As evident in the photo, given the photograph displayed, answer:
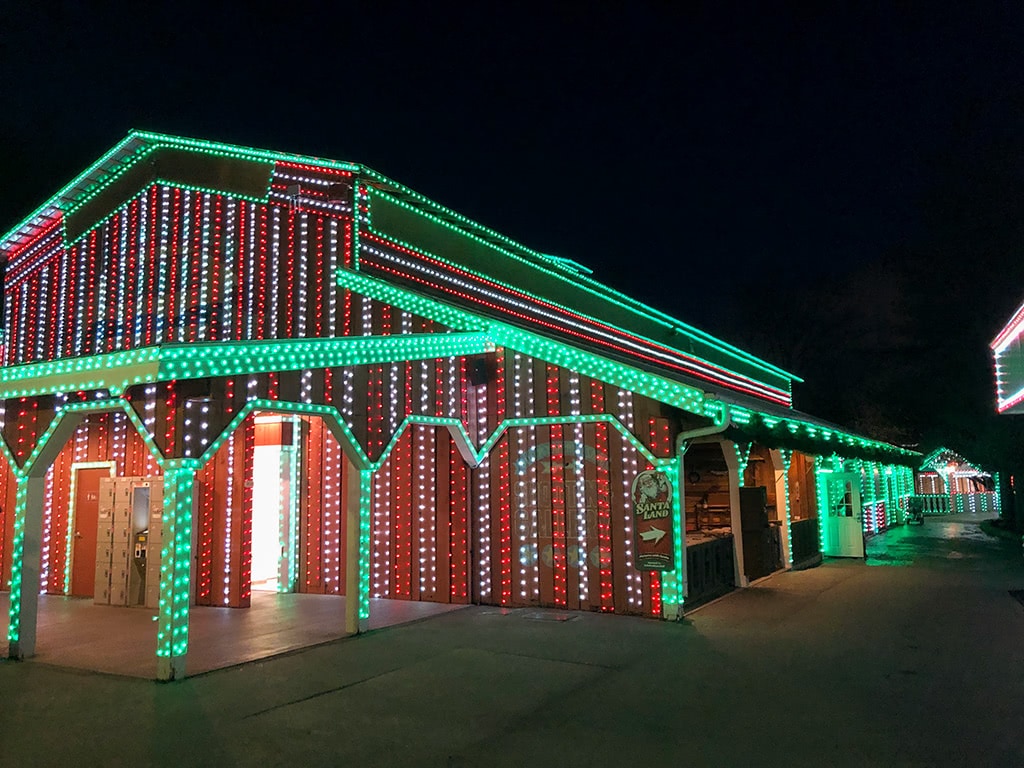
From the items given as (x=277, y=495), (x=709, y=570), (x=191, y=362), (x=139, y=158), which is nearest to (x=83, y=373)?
(x=191, y=362)

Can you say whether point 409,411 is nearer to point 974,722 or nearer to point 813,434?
point 974,722

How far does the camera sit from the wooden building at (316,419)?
859 centimetres

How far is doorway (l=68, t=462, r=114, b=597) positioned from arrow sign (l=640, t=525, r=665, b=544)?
30.3 ft

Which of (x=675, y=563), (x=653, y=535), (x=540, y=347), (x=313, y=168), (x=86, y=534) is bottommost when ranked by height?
(x=675, y=563)

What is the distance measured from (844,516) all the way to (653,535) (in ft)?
32.4

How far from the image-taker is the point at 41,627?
10.2 metres

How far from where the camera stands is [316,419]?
13.3m

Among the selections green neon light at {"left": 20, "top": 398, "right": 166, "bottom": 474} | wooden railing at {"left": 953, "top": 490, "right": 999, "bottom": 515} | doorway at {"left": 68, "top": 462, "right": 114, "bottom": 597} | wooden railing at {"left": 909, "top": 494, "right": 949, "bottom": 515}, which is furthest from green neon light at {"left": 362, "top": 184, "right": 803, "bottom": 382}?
wooden railing at {"left": 953, "top": 490, "right": 999, "bottom": 515}

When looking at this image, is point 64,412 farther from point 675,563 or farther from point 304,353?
point 675,563

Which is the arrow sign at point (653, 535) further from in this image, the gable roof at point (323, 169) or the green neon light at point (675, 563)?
the gable roof at point (323, 169)

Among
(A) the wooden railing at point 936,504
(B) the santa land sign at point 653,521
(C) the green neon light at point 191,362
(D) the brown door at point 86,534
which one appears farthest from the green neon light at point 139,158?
(A) the wooden railing at point 936,504

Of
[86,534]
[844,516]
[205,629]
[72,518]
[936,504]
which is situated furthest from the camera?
[936,504]

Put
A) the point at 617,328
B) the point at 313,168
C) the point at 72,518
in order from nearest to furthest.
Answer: the point at 313,168 → the point at 72,518 → the point at 617,328

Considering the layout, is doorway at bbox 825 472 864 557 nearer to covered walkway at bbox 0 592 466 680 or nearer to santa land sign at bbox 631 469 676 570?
santa land sign at bbox 631 469 676 570
